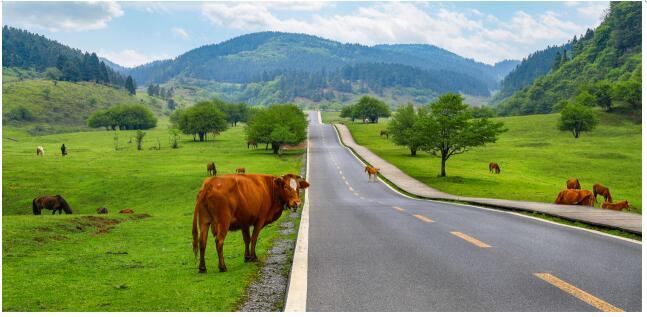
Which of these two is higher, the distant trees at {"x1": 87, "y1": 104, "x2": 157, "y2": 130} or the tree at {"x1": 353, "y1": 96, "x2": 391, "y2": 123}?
the tree at {"x1": 353, "y1": 96, "x2": 391, "y2": 123}

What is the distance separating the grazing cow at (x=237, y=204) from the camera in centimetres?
971

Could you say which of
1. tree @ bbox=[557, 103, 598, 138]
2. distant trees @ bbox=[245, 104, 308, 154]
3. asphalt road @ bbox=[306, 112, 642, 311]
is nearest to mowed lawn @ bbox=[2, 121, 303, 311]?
asphalt road @ bbox=[306, 112, 642, 311]

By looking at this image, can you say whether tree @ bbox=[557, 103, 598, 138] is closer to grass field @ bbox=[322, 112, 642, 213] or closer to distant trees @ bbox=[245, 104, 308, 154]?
grass field @ bbox=[322, 112, 642, 213]

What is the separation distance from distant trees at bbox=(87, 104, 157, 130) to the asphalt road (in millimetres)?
175151

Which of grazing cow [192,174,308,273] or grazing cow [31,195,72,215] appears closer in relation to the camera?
grazing cow [192,174,308,273]

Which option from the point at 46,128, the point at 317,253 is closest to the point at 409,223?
the point at 317,253

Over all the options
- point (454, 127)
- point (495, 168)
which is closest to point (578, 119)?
point (495, 168)

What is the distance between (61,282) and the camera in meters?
10.0

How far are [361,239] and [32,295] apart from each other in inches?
320

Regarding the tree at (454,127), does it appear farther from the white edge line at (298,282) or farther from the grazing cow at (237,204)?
the grazing cow at (237,204)

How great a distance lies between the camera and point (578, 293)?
7.91m

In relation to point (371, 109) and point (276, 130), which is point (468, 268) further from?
point (371, 109)

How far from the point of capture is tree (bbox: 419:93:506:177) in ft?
176
